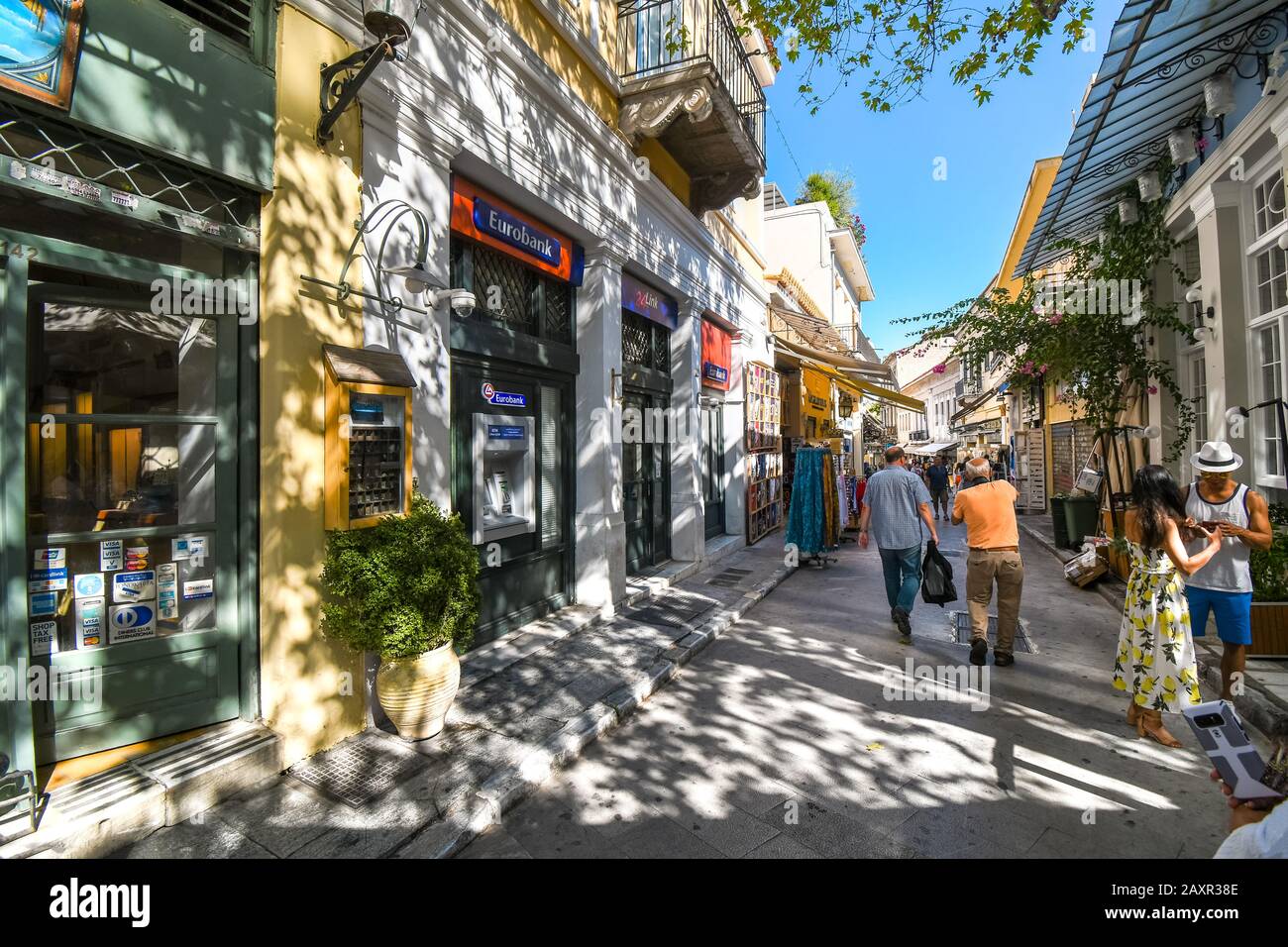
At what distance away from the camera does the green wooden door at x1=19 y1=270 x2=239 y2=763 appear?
2.94 m

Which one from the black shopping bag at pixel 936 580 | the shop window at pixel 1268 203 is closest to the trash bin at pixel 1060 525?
the shop window at pixel 1268 203

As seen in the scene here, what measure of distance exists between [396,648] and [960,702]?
404cm

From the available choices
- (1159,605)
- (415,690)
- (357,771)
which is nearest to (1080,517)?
(1159,605)

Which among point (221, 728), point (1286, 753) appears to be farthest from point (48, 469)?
point (1286, 753)

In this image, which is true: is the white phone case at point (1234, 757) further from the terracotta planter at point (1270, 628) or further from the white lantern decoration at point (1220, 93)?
the white lantern decoration at point (1220, 93)

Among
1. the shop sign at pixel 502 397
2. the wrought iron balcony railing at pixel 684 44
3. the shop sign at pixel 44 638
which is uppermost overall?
the wrought iron balcony railing at pixel 684 44

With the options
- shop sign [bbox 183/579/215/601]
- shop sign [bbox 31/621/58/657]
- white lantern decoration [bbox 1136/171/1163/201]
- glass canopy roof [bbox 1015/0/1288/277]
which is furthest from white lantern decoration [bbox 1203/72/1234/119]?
shop sign [bbox 31/621/58/657]

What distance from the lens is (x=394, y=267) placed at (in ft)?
13.6

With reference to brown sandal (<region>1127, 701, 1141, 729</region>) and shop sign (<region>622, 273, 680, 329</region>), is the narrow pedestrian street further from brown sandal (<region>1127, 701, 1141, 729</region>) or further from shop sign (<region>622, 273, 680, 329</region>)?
shop sign (<region>622, 273, 680, 329</region>)

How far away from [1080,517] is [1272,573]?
601 centimetres

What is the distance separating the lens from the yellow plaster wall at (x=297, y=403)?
3.48 m

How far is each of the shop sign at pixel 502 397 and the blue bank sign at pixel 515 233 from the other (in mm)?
1365

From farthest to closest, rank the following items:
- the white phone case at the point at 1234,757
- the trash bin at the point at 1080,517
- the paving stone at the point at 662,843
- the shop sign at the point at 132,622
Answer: the trash bin at the point at 1080,517 < the shop sign at the point at 132,622 < the paving stone at the point at 662,843 < the white phone case at the point at 1234,757

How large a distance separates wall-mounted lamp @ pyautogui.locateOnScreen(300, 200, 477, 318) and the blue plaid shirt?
448cm
